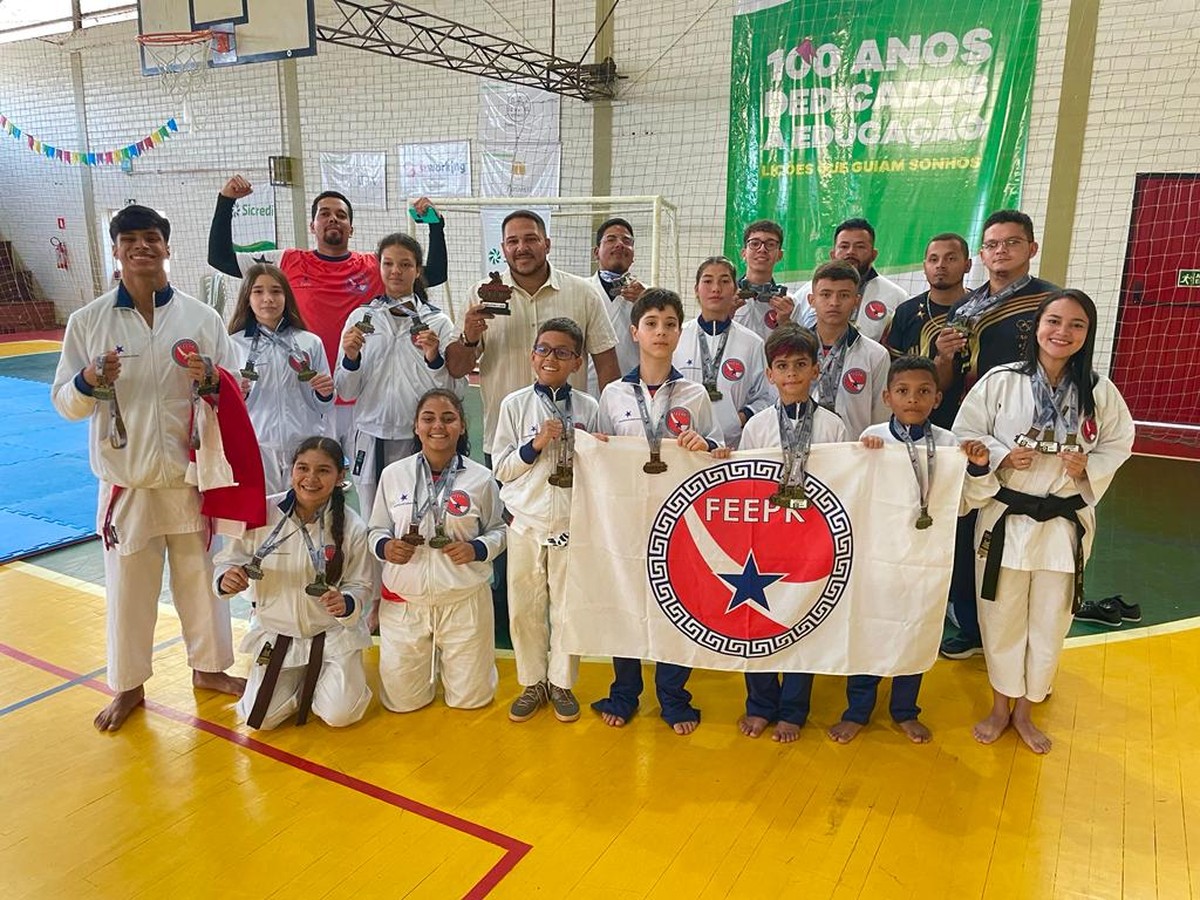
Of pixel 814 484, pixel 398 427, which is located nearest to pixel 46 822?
pixel 398 427

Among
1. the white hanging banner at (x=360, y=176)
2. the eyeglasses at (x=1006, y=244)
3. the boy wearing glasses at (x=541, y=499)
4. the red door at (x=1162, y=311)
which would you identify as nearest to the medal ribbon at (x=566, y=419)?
the boy wearing glasses at (x=541, y=499)

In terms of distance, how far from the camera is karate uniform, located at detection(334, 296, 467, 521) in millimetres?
4438

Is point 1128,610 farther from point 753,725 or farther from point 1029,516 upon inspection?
point 753,725

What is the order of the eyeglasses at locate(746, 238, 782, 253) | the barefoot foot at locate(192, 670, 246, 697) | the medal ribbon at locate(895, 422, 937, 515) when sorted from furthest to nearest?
the eyeglasses at locate(746, 238, 782, 253) < the barefoot foot at locate(192, 670, 246, 697) < the medal ribbon at locate(895, 422, 937, 515)

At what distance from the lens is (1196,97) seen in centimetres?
836

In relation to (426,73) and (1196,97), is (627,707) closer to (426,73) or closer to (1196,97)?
(1196,97)

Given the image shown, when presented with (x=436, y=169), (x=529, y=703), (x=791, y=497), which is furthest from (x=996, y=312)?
(x=436, y=169)

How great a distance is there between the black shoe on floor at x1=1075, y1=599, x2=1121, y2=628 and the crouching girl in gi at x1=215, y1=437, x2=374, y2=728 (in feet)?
13.4

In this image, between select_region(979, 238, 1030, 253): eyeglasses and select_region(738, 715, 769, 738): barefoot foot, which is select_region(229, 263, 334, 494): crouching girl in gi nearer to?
select_region(738, 715, 769, 738): barefoot foot

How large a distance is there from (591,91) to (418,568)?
9.59m

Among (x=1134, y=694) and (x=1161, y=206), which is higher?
(x=1161, y=206)

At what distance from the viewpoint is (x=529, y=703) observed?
3906mm

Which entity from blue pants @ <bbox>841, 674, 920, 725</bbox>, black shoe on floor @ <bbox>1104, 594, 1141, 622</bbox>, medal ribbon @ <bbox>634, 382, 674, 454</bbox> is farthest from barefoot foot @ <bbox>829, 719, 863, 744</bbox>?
black shoe on floor @ <bbox>1104, 594, 1141, 622</bbox>

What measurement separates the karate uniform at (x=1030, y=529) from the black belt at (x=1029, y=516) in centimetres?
2
